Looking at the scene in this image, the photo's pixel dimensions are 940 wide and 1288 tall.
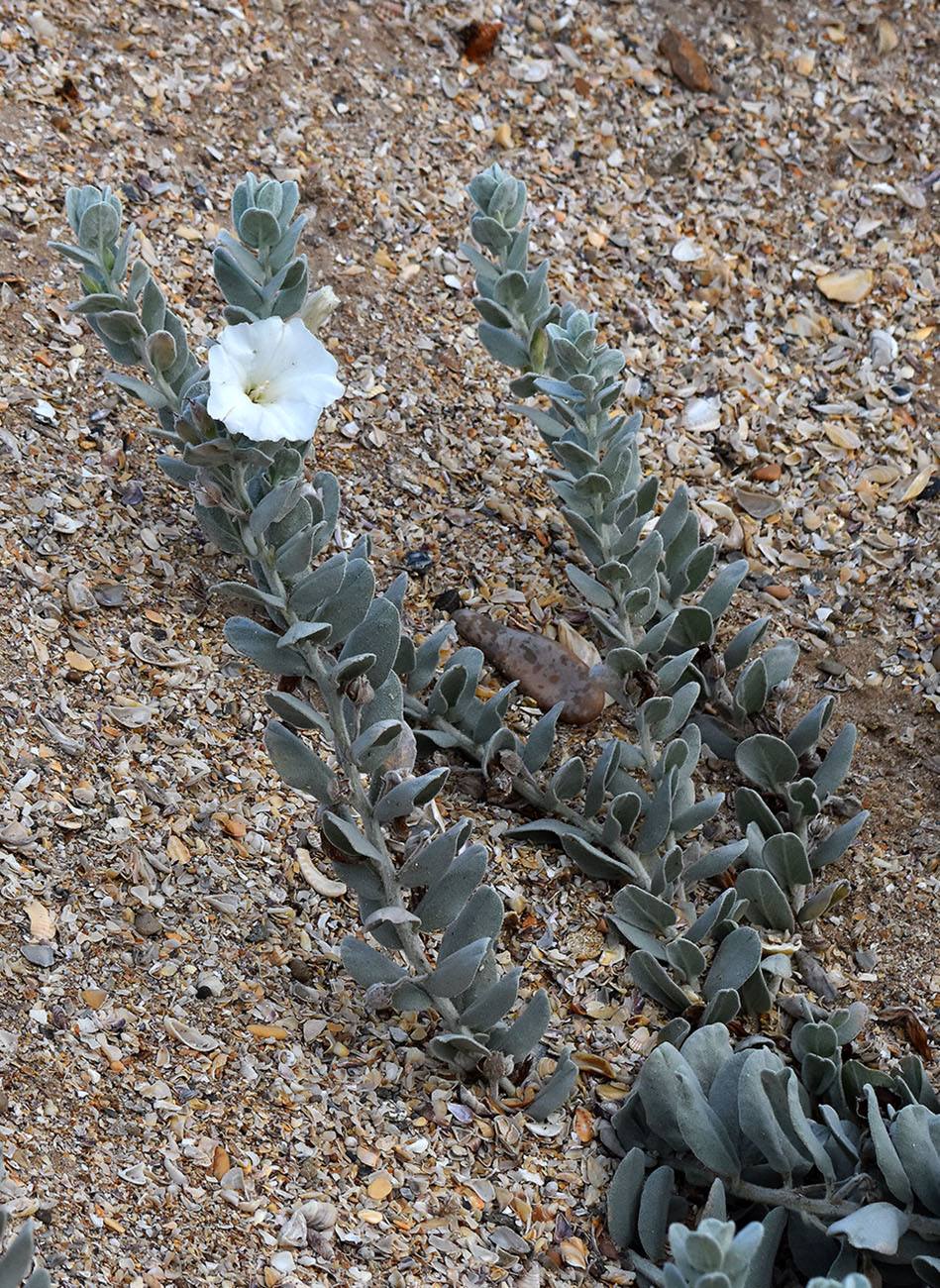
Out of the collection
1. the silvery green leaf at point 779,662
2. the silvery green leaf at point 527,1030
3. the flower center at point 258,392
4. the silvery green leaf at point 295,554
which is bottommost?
the silvery green leaf at point 527,1030

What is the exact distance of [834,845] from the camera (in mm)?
1803

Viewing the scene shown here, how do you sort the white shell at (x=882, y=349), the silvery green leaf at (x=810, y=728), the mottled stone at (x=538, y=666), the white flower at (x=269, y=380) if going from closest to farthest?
the white flower at (x=269, y=380), the silvery green leaf at (x=810, y=728), the mottled stone at (x=538, y=666), the white shell at (x=882, y=349)

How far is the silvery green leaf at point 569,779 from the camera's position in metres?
1.78

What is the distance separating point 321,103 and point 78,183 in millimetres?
541

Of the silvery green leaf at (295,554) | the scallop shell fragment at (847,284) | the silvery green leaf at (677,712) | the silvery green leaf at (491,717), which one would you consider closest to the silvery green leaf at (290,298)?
the silvery green leaf at (295,554)

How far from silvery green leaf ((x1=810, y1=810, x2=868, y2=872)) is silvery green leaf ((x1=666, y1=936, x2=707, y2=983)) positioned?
10.1 inches

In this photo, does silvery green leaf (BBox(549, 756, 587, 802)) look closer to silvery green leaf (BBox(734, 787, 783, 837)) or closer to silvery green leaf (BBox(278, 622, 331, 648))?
silvery green leaf (BBox(734, 787, 783, 837))

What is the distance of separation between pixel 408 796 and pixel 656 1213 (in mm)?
506

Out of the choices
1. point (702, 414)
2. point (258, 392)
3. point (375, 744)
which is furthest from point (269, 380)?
point (702, 414)

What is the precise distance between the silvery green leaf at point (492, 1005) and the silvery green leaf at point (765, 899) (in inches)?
14.7

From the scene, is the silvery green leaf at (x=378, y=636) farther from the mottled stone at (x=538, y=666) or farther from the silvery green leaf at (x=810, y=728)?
the silvery green leaf at (x=810, y=728)

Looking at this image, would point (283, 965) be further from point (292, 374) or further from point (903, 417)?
point (903, 417)

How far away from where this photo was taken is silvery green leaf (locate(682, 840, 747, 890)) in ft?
5.63

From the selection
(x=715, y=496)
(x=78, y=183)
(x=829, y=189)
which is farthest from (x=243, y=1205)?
(x=829, y=189)
